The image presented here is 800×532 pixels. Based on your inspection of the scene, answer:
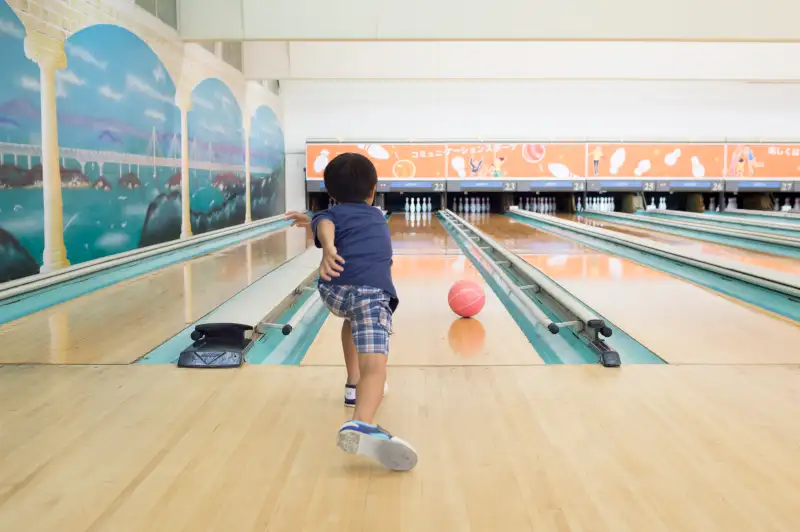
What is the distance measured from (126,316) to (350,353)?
1594mm

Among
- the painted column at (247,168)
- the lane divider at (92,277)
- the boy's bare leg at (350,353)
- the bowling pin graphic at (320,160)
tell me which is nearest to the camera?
the boy's bare leg at (350,353)

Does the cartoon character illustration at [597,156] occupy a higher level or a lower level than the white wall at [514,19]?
lower

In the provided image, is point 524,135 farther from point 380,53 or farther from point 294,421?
point 294,421

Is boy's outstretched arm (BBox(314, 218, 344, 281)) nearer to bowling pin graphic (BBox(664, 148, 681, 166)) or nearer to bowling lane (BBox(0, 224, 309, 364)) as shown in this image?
bowling lane (BBox(0, 224, 309, 364))

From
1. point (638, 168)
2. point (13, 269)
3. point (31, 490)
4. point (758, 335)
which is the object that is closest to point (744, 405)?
point (758, 335)

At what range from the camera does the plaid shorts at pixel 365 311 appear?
1515 millimetres

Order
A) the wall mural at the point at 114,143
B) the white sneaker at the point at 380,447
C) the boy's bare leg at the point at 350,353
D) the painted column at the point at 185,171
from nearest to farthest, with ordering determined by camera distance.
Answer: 1. the white sneaker at the point at 380,447
2. the boy's bare leg at the point at 350,353
3. the wall mural at the point at 114,143
4. the painted column at the point at 185,171

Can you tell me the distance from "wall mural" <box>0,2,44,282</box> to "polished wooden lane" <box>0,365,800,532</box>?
6.01 ft

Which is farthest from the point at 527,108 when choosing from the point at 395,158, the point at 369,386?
the point at 369,386

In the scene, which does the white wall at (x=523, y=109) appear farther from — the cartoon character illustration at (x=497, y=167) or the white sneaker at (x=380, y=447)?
the white sneaker at (x=380, y=447)

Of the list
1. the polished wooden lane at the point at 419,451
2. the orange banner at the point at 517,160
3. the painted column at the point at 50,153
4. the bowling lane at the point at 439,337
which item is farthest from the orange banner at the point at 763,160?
the painted column at the point at 50,153

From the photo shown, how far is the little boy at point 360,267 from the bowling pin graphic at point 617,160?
9015 mm

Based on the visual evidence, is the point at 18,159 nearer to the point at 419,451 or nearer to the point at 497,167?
the point at 419,451

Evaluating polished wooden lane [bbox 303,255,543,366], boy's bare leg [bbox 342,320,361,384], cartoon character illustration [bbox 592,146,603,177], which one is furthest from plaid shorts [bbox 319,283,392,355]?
cartoon character illustration [bbox 592,146,603,177]
